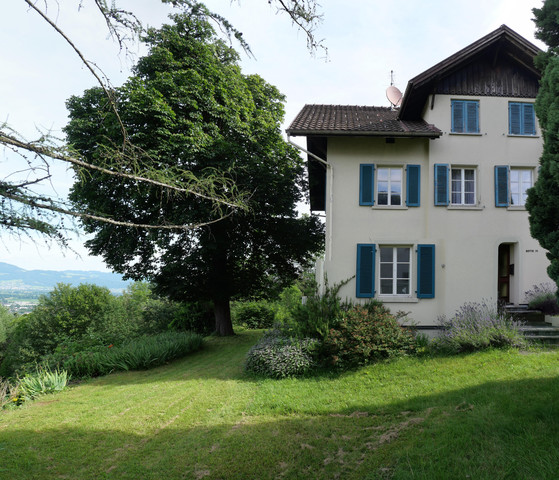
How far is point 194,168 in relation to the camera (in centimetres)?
1461

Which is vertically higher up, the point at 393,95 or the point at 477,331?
the point at 393,95

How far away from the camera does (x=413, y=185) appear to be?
1105 cm

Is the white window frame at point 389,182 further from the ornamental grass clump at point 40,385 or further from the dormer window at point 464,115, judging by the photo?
the ornamental grass clump at point 40,385

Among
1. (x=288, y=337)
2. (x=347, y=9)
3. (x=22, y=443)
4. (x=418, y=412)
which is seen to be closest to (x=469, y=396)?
(x=418, y=412)

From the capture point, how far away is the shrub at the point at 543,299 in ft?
34.5

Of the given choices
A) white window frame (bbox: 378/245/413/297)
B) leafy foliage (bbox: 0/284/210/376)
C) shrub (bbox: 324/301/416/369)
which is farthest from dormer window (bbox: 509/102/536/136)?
leafy foliage (bbox: 0/284/210/376)

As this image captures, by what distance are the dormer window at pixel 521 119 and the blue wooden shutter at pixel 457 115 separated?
4.80ft

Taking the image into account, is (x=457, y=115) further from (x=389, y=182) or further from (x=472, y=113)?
(x=389, y=182)

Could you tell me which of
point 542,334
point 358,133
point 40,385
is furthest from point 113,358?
point 542,334

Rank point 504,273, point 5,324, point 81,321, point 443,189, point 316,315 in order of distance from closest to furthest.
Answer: point 316,315
point 443,189
point 504,273
point 81,321
point 5,324

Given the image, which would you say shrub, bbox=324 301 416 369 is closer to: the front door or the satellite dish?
the front door

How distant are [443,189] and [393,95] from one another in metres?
5.41

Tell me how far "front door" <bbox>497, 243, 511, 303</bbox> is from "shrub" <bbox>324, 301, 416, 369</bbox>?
13.8 feet

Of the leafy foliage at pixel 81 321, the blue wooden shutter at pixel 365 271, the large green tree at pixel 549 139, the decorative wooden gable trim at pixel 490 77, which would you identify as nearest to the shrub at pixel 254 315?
the leafy foliage at pixel 81 321
